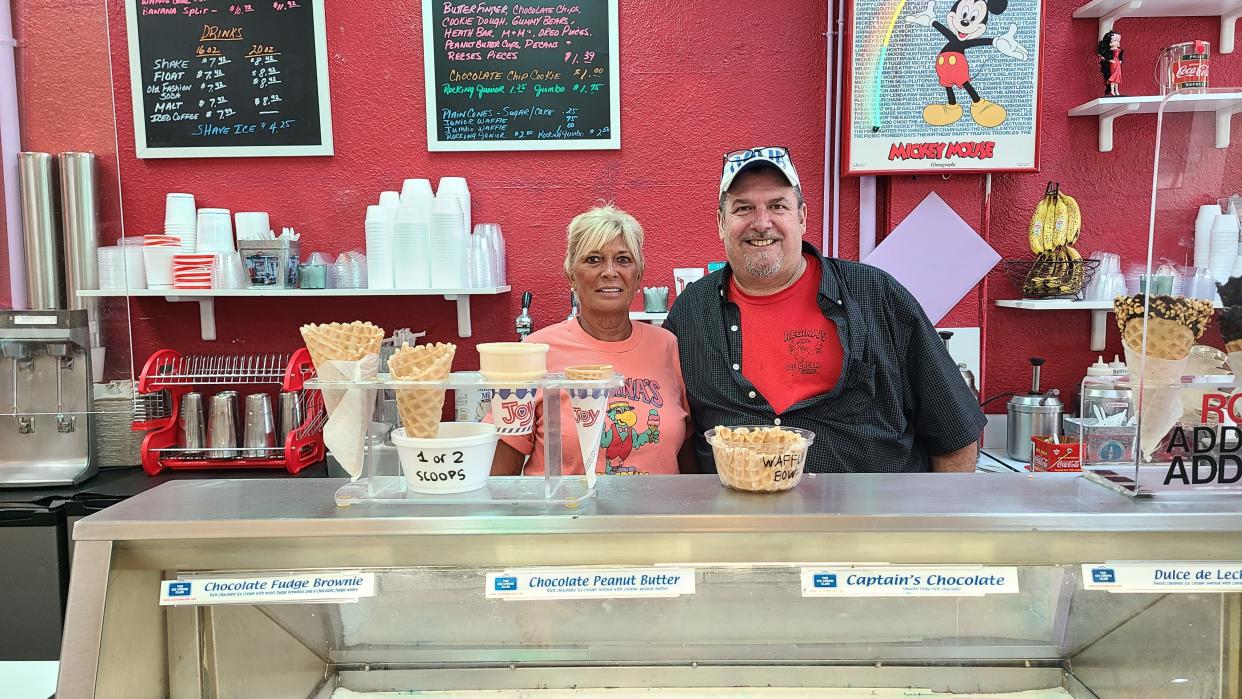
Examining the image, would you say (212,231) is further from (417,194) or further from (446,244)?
(446,244)

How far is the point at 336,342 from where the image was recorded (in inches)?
50.0

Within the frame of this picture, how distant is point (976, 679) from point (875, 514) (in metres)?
0.46

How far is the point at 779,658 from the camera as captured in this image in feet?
4.51

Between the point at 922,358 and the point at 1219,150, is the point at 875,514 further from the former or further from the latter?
the point at 922,358

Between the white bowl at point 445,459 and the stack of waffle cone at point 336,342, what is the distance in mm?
151

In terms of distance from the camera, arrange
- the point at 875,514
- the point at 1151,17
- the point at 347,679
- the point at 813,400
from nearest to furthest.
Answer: the point at 875,514 → the point at 347,679 → the point at 813,400 → the point at 1151,17

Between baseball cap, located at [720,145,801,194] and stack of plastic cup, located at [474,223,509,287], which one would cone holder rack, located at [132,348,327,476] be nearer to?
stack of plastic cup, located at [474,223,509,287]

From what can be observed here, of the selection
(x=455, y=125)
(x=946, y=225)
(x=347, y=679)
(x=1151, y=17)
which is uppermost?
(x=1151, y=17)

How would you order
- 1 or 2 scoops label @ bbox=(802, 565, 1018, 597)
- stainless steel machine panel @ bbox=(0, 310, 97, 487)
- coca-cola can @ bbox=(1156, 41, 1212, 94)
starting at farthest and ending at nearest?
stainless steel machine panel @ bbox=(0, 310, 97, 487), coca-cola can @ bbox=(1156, 41, 1212, 94), 1 or 2 scoops label @ bbox=(802, 565, 1018, 597)

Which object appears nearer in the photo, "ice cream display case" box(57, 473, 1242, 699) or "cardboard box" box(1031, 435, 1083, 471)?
"ice cream display case" box(57, 473, 1242, 699)

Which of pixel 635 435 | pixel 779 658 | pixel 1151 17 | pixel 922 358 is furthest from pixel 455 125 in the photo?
pixel 1151 17

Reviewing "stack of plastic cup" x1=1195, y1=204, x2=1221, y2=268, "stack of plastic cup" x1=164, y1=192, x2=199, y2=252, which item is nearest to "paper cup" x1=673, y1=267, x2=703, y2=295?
"stack of plastic cup" x1=164, y1=192, x2=199, y2=252

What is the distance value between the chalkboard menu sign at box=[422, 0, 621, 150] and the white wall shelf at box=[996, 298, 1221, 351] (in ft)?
6.52

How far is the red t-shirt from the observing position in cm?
223
